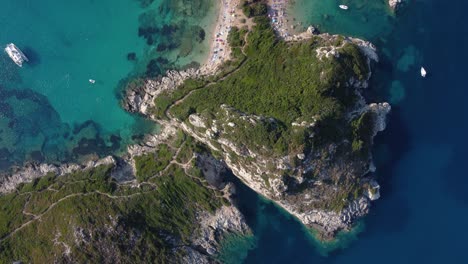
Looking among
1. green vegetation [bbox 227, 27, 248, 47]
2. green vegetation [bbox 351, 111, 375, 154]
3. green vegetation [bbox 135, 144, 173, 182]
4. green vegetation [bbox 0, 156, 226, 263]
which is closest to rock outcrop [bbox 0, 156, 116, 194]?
green vegetation [bbox 0, 156, 226, 263]

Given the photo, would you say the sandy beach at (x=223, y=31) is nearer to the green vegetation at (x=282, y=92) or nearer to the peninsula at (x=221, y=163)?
the peninsula at (x=221, y=163)

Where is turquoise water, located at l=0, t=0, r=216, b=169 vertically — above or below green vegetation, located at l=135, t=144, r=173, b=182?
above

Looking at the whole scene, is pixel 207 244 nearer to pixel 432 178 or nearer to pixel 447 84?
pixel 432 178

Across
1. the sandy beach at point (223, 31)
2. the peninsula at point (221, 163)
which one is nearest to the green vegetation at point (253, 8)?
the peninsula at point (221, 163)

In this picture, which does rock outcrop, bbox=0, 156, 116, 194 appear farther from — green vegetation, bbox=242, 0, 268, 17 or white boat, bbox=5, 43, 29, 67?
green vegetation, bbox=242, 0, 268, 17

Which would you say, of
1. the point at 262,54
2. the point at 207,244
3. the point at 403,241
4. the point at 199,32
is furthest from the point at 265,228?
the point at 199,32

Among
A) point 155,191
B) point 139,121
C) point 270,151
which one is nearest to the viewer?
point 270,151

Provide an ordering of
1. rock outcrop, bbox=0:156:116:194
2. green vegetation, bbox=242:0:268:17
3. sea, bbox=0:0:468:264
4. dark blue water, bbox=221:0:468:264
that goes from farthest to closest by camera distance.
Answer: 1. sea, bbox=0:0:468:264
2. dark blue water, bbox=221:0:468:264
3. green vegetation, bbox=242:0:268:17
4. rock outcrop, bbox=0:156:116:194
